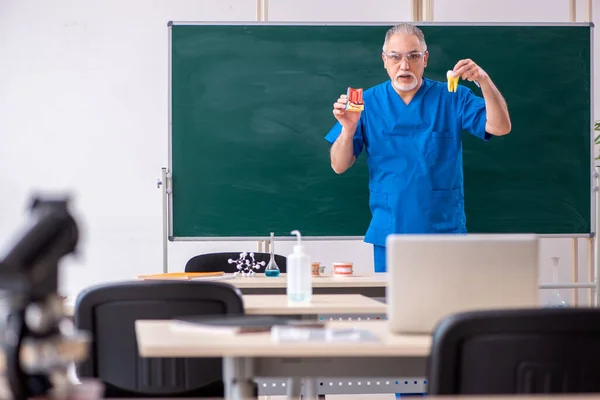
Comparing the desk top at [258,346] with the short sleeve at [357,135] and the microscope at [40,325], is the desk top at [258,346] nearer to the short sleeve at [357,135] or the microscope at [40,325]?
the microscope at [40,325]

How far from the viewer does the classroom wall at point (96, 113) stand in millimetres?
5281

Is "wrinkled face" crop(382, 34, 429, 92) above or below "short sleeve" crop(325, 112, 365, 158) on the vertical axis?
above

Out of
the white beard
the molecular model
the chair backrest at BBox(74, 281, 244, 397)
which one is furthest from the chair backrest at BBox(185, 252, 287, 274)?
the chair backrest at BBox(74, 281, 244, 397)

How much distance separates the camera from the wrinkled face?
4.12 m

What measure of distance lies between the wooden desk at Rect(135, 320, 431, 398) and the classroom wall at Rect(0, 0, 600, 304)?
3488mm

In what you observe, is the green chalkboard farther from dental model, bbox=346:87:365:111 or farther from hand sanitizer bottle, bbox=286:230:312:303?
hand sanitizer bottle, bbox=286:230:312:303

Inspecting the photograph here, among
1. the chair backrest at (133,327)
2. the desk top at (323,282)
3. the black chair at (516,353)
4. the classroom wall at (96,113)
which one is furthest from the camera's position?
the classroom wall at (96,113)

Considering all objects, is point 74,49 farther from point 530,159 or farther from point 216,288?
point 216,288

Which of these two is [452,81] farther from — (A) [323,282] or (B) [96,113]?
(B) [96,113]

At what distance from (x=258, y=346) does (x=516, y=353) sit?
43 cm

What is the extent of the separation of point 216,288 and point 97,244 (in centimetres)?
333

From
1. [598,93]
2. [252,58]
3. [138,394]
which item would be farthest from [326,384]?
[598,93]

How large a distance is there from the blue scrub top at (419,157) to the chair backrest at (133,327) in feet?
6.73

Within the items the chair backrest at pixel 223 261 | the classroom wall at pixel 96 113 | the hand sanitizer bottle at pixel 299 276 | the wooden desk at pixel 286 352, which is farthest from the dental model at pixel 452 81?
the wooden desk at pixel 286 352
